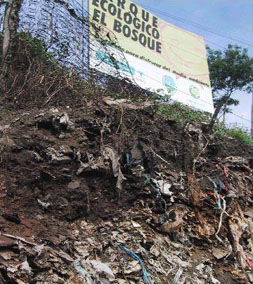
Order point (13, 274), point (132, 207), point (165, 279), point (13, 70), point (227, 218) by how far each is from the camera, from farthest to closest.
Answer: point (13, 70) < point (227, 218) < point (132, 207) < point (165, 279) < point (13, 274)

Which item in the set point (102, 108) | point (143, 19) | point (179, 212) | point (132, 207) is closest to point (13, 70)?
point (102, 108)

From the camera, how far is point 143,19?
1201 cm

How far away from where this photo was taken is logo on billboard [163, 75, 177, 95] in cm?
1175

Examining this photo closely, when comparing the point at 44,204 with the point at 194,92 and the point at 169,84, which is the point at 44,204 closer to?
the point at 169,84

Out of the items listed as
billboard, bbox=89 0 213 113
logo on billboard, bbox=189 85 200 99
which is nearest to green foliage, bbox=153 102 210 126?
billboard, bbox=89 0 213 113

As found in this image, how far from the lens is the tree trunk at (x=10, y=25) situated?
5.92m

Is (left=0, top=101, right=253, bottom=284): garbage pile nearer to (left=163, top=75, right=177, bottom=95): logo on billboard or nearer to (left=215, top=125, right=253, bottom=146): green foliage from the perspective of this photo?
(left=215, top=125, right=253, bottom=146): green foliage

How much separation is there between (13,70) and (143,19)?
23.5ft

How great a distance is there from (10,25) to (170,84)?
6651mm

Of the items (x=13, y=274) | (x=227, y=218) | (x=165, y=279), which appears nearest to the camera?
(x=13, y=274)

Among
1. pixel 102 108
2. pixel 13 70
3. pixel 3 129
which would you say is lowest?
pixel 3 129

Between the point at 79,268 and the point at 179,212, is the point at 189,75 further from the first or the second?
the point at 79,268

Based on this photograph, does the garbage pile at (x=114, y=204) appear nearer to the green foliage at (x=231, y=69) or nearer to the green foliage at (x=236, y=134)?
the green foliage at (x=236, y=134)

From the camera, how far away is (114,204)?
4652 mm
